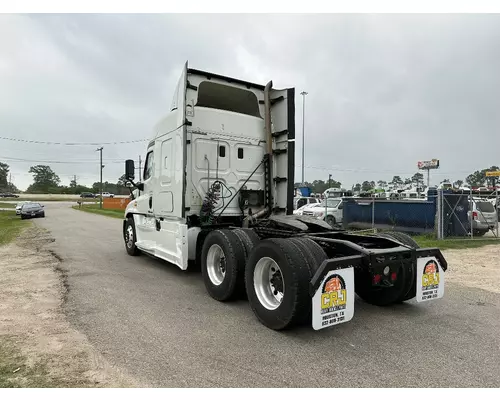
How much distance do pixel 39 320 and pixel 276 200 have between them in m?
4.52

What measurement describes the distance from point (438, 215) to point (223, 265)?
32.7ft

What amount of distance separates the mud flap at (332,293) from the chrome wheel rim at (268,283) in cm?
70

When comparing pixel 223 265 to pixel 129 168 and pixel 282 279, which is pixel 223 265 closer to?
pixel 282 279

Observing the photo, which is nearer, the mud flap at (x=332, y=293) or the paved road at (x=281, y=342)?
the paved road at (x=281, y=342)

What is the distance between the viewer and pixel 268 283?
4.57 metres

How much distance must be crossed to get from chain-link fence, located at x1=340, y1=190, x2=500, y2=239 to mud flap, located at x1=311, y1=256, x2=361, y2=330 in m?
10.1

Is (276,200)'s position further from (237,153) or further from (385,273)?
(385,273)

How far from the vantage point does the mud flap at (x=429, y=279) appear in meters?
4.43

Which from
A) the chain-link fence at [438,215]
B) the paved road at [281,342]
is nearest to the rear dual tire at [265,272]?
the paved road at [281,342]

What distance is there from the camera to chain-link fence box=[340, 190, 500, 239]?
13.3 metres

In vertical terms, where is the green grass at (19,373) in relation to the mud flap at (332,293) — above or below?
below

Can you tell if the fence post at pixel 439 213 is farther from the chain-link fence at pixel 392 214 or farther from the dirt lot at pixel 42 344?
the dirt lot at pixel 42 344

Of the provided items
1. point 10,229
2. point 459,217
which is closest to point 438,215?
point 459,217

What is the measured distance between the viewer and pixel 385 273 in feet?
13.9
